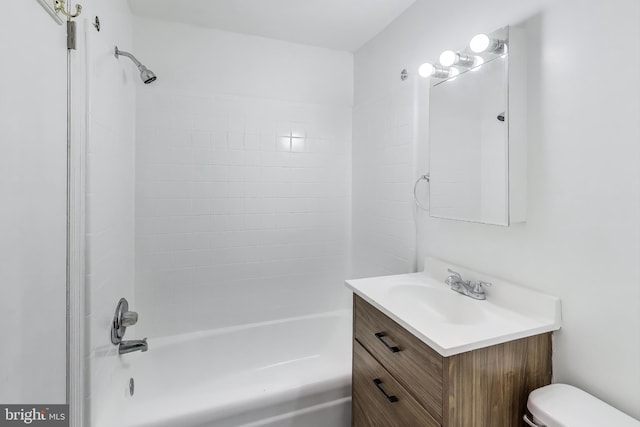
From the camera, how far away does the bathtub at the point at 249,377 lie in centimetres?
138

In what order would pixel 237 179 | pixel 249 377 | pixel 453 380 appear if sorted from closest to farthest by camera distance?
pixel 453 380 → pixel 249 377 → pixel 237 179

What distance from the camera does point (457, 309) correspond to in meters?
1.36

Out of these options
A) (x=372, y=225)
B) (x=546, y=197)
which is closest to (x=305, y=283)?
(x=372, y=225)

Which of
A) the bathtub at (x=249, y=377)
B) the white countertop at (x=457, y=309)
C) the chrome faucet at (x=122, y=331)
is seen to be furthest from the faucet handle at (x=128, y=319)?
the white countertop at (x=457, y=309)

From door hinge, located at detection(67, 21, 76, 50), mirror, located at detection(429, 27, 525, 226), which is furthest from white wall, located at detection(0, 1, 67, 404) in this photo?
mirror, located at detection(429, 27, 525, 226)

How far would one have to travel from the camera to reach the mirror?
1187 millimetres

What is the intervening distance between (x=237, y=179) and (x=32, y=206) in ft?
4.67

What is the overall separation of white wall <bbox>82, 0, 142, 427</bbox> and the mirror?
5.08 ft

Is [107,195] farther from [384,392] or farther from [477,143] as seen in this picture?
[477,143]

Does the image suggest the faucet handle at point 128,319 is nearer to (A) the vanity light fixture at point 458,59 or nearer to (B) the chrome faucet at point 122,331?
(B) the chrome faucet at point 122,331

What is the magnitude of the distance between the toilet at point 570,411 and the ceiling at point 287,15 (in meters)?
2.02

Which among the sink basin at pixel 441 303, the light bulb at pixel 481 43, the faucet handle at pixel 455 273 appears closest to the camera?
the light bulb at pixel 481 43

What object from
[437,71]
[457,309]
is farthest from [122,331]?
[437,71]

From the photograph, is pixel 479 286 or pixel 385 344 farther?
pixel 479 286
